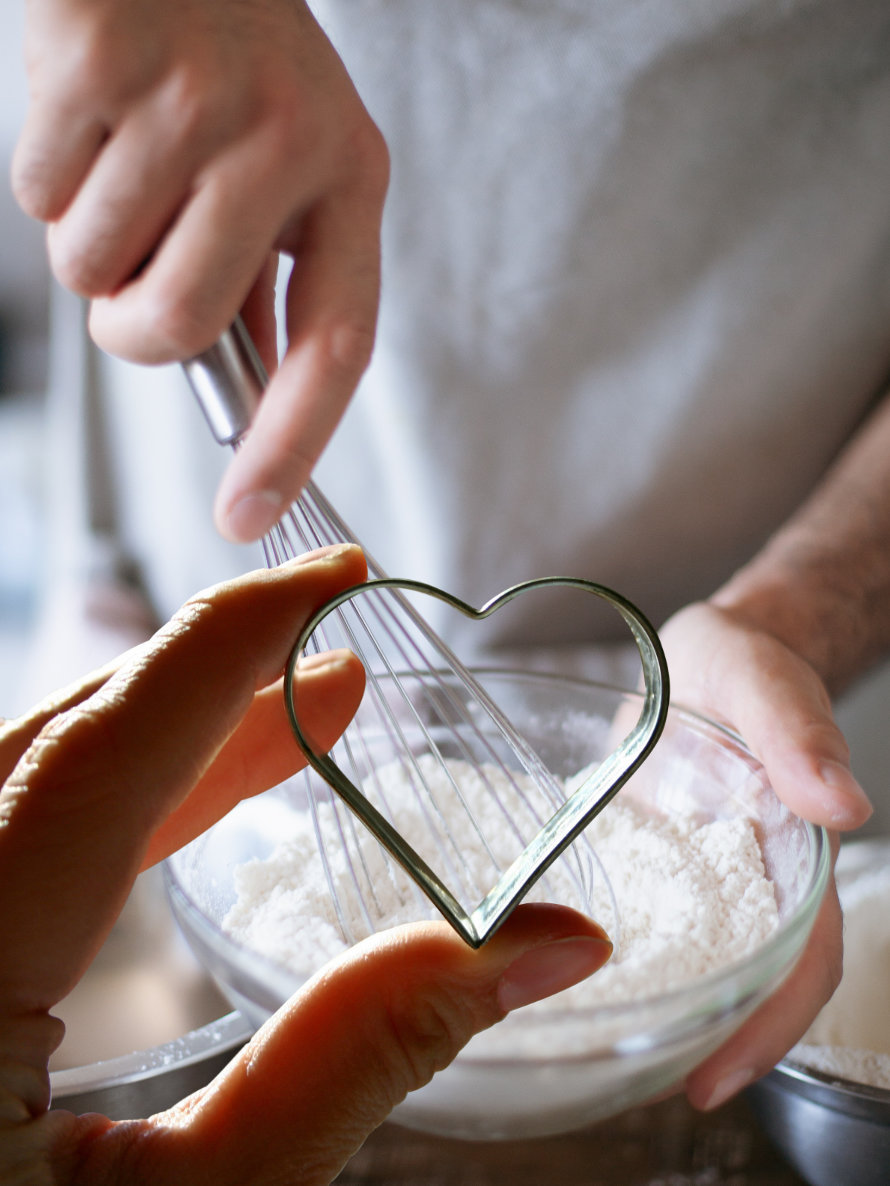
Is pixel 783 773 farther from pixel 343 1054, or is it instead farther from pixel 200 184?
pixel 200 184

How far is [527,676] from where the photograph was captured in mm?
409

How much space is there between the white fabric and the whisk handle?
306 millimetres

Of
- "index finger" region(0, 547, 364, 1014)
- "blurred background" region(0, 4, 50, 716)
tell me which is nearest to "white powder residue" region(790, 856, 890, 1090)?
"index finger" region(0, 547, 364, 1014)

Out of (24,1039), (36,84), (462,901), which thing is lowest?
(462,901)

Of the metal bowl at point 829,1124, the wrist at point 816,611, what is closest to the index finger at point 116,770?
the metal bowl at point 829,1124

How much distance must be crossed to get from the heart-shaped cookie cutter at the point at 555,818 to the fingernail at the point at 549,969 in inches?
0.5

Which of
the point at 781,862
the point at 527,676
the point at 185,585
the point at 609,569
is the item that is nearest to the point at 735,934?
the point at 781,862

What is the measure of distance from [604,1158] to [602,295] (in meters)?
0.49

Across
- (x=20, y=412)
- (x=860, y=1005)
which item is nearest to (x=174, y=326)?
(x=860, y=1005)

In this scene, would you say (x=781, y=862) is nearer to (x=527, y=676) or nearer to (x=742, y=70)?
Answer: (x=527, y=676)

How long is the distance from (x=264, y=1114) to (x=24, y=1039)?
0.06m

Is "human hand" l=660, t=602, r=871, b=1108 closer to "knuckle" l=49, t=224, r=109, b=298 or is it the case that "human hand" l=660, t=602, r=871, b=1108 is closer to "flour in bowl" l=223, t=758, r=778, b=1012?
"flour in bowl" l=223, t=758, r=778, b=1012

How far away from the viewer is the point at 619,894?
0.34 m

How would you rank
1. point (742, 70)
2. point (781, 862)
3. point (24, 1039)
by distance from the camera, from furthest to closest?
point (742, 70), point (781, 862), point (24, 1039)
